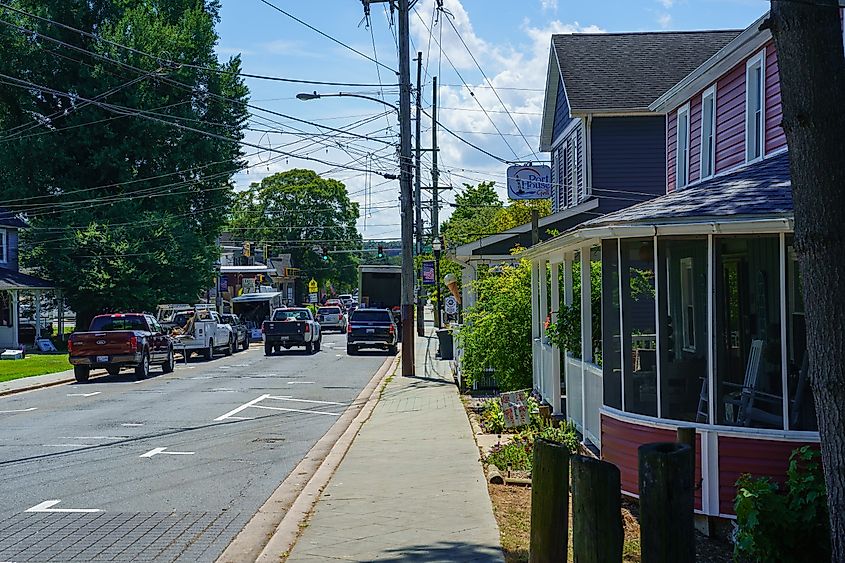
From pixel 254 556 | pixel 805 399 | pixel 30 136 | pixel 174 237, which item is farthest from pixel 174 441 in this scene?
pixel 30 136

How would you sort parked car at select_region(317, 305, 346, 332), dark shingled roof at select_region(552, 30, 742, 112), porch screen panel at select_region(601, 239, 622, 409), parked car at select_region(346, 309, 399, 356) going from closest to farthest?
porch screen panel at select_region(601, 239, 622, 409) < dark shingled roof at select_region(552, 30, 742, 112) < parked car at select_region(346, 309, 399, 356) < parked car at select_region(317, 305, 346, 332)

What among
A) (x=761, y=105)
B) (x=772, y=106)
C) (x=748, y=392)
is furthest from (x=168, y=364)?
(x=748, y=392)

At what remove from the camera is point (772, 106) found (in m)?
14.8

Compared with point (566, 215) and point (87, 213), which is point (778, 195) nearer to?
point (566, 215)

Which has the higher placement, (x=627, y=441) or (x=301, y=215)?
(x=301, y=215)

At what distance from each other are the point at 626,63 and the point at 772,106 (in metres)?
12.7

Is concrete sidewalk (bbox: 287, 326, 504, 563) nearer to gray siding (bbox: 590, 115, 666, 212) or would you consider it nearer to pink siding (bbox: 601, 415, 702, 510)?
pink siding (bbox: 601, 415, 702, 510)

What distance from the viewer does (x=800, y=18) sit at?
543 centimetres

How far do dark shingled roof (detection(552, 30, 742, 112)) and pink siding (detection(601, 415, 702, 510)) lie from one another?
1625 cm

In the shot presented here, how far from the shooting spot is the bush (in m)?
7.47

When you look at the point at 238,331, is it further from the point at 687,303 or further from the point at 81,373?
the point at 687,303

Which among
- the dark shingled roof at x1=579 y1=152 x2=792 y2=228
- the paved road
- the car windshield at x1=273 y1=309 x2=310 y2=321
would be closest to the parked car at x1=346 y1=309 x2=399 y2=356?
the car windshield at x1=273 y1=309 x2=310 y2=321

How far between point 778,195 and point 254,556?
Answer: 222 inches

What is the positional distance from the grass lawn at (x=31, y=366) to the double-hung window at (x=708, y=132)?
2062cm
